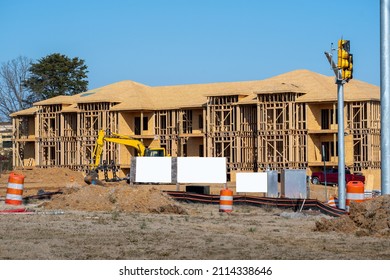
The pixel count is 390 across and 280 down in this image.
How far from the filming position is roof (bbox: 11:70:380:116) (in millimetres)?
74750

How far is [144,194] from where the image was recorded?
119ft

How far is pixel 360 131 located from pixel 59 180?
2237 centimetres

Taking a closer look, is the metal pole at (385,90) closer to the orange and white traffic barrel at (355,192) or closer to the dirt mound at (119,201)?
the orange and white traffic barrel at (355,192)

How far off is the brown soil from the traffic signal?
15.7ft

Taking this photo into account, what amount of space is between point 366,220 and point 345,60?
6.93 m

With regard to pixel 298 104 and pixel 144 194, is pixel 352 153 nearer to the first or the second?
pixel 298 104

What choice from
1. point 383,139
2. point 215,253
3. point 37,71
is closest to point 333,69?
point 383,139

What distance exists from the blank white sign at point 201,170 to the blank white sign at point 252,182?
2.00 metres

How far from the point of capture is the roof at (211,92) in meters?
74.8

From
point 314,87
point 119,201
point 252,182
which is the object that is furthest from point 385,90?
point 314,87

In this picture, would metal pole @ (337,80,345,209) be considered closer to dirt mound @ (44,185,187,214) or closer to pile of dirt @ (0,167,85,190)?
dirt mound @ (44,185,187,214)

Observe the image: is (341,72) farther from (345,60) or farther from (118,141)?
(118,141)

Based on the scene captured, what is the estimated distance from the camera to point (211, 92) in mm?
83000

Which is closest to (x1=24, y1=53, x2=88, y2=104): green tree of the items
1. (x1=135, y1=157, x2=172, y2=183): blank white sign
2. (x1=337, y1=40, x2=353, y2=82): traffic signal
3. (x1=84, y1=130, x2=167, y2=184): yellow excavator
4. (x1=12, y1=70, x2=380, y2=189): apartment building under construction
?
(x1=12, y1=70, x2=380, y2=189): apartment building under construction
